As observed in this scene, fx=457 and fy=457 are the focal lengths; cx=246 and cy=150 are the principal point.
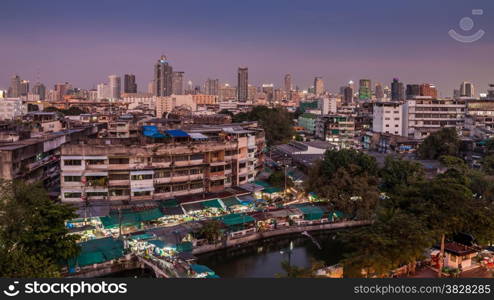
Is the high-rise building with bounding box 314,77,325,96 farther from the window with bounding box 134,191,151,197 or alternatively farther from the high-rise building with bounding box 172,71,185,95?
the window with bounding box 134,191,151,197

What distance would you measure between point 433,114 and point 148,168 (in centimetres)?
3313

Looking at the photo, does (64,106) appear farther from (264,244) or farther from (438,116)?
(264,244)

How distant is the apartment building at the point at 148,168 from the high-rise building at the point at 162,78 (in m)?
104

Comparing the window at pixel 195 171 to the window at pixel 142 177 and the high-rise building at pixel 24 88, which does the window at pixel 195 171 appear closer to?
the window at pixel 142 177

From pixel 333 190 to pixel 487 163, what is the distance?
36.3 ft

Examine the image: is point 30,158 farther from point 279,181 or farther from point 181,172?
point 279,181

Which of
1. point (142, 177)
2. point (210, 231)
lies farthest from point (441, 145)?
point (142, 177)

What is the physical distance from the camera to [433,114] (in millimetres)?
44531

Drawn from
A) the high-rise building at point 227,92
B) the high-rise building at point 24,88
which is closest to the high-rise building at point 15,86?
the high-rise building at point 24,88

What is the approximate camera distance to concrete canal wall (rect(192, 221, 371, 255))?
17.6 metres

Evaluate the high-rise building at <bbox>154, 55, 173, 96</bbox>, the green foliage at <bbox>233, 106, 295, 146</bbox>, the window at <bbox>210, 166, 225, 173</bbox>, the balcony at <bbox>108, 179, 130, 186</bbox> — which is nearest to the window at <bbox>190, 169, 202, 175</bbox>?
the window at <bbox>210, 166, 225, 173</bbox>

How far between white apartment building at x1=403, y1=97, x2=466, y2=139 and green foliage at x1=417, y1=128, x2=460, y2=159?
11.1 m

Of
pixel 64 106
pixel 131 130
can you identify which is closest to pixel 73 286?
pixel 131 130

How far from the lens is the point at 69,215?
47.2 feet
